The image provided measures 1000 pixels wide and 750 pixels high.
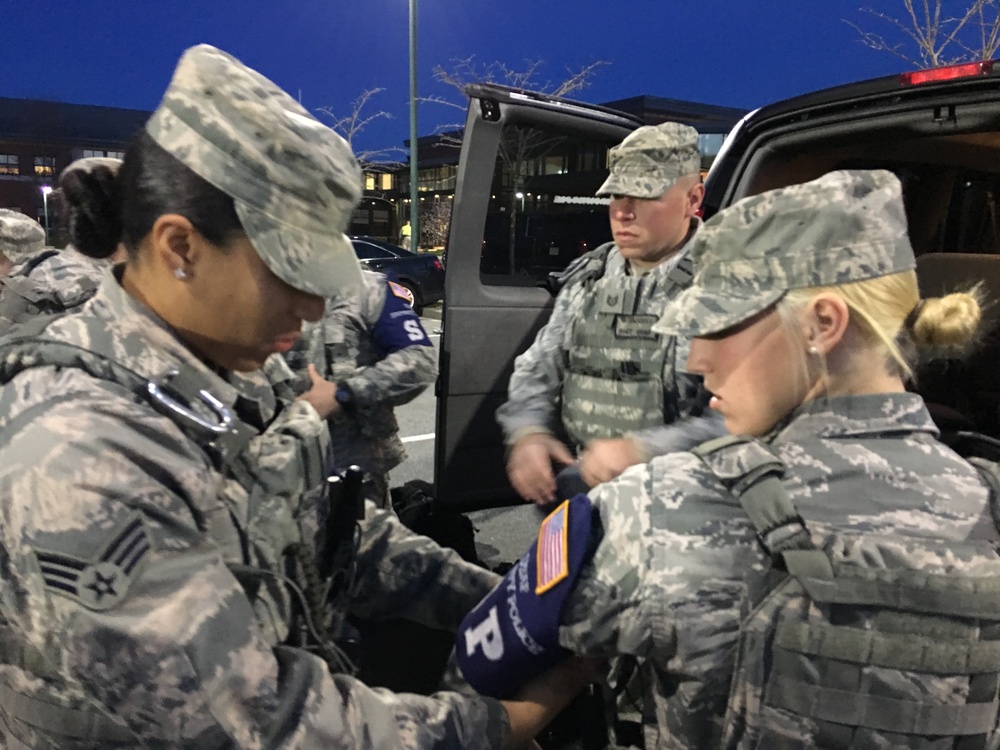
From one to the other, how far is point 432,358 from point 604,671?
74.2 inches

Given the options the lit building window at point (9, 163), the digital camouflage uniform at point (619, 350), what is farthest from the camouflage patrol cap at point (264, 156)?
the lit building window at point (9, 163)

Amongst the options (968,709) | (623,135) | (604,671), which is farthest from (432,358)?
(968,709)

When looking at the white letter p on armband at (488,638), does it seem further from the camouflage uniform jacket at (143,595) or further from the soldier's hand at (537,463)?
the soldier's hand at (537,463)

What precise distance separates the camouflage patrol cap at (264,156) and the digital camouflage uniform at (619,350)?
49.8 inches

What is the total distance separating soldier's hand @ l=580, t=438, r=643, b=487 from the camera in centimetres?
204

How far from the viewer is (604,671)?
130cm

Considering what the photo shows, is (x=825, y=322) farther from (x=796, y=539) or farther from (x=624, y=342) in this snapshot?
(x=624, y=342)

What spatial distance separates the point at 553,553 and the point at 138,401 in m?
0.63

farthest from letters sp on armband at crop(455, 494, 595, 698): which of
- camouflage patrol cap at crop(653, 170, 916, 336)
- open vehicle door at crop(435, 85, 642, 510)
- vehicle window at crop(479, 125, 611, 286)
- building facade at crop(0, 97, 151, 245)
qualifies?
building facade at crop(0, 97, 151, 245)

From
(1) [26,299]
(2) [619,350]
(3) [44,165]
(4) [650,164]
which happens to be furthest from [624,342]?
(3) [44,165]

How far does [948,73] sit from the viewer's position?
251 cm

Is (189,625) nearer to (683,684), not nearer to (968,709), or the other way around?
(683,684)

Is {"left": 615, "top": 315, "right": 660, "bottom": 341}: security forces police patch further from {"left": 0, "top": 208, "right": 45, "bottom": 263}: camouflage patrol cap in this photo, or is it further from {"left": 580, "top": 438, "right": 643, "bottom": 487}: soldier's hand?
{"left": 0, "top": 208, "right": 45, "bottom": 263}: camouflage patrol cap

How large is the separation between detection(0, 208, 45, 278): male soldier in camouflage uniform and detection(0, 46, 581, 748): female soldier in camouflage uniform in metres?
3.51
